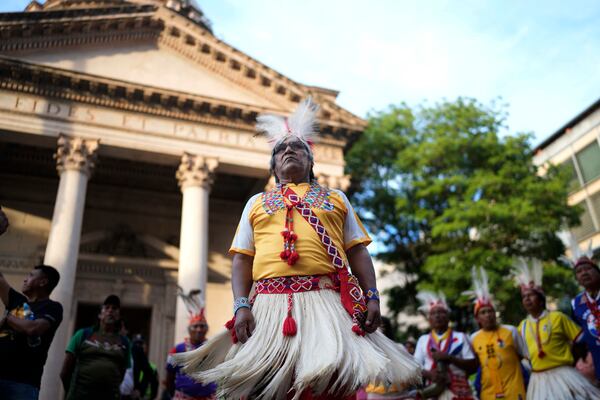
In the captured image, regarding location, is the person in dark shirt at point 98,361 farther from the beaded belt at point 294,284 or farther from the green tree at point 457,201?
the green tree at point 457,201

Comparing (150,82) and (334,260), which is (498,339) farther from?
(150,82)

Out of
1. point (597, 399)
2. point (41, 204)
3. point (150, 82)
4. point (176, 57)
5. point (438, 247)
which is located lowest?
point (597, 399)

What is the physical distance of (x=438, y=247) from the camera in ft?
70.9

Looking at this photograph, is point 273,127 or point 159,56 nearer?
point 273,127

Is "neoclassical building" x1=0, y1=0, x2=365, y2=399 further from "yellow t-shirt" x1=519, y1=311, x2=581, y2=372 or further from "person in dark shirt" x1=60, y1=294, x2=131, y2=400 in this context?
"yellow t-shirt" x1=519, y1=311, x2=581, y2=372

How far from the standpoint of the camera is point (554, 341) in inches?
261

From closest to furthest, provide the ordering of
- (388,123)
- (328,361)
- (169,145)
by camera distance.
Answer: (328,361) → (169,145) → (388,123)

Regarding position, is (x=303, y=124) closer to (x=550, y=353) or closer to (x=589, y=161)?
(x=550, y=353)

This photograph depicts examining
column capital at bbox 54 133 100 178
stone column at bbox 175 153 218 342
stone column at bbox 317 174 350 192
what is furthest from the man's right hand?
A: stone column at bbox 317 174 350 192

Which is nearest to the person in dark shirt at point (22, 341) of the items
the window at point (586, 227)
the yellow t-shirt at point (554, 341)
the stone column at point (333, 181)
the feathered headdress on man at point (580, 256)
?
the yellow t-shirt at point (554, 341)

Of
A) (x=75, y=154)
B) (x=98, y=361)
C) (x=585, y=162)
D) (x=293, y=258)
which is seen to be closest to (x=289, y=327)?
(x=293, y=258)

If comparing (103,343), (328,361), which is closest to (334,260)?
(328,361)

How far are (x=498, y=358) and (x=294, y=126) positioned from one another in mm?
4777

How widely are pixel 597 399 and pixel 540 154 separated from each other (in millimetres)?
29771
